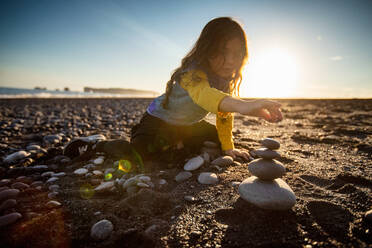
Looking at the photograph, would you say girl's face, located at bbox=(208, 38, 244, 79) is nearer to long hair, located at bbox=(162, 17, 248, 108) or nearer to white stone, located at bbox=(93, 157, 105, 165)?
long hair, located at bbox=(162, 17, 248, 108)

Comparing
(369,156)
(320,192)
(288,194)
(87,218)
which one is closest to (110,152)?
(87,218)

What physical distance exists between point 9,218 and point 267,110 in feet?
6.54

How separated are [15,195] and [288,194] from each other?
2.22 meters

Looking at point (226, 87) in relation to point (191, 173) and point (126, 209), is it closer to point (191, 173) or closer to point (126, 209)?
point (191, 173)

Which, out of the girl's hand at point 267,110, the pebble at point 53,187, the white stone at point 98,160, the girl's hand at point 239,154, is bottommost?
the pebble at point 53,187

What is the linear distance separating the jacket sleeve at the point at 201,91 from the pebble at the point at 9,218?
1665mm

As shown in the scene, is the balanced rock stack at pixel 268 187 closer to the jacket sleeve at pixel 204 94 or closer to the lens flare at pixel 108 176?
the jacket sleeve at pixel 204 94

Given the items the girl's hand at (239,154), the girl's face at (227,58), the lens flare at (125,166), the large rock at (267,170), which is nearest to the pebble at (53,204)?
the lens flare at (125,166)

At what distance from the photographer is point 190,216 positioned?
Answer: 4.45 ft

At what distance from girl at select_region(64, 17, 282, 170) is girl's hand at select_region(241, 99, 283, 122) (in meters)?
0.10

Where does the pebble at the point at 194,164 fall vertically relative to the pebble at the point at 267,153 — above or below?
below

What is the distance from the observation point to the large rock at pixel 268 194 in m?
1.30

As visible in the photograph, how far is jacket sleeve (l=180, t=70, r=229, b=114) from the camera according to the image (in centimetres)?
183

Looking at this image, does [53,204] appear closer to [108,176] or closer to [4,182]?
[108,176]
